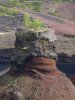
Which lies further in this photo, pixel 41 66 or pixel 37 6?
pixel 37 6

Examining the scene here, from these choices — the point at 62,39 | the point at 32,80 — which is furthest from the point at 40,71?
the point at 62,39

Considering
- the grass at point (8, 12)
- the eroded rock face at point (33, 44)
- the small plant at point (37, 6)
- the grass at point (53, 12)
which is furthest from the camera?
the small plant at point (37, 6)

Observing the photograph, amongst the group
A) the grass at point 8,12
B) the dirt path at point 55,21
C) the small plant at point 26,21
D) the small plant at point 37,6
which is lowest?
the small plant at point 37,6

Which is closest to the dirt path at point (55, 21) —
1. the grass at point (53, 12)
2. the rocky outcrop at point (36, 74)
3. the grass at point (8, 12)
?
the grass at point (53, 12)

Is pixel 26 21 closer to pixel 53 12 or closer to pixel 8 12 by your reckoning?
pixel 8 12

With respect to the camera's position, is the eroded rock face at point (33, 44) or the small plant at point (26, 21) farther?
the small plant at point (26, 21)

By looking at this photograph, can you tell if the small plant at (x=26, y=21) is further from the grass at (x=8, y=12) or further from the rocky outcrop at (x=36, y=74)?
the rocky outcrop at (x=36, y=74)

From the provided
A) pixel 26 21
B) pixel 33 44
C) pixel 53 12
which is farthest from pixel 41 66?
pixel 53 12

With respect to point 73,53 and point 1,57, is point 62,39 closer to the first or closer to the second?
point 73,53

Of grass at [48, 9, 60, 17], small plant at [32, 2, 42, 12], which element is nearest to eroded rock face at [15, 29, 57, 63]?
grass at [48, 9, 60, 17]

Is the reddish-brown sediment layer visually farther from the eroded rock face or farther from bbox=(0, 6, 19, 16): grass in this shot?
bbox=(0, 6, 19, 16): grass

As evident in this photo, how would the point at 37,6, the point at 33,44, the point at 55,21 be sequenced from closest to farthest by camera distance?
the point at 33,44, the point at 55,21, the point at 37,6
